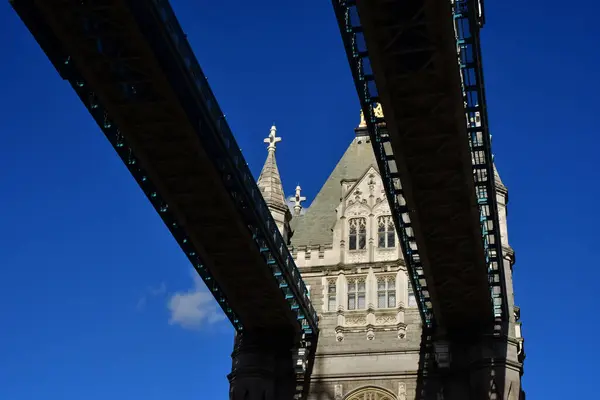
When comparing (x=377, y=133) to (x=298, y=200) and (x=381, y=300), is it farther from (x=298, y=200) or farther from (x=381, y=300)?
(x=298, y=200)

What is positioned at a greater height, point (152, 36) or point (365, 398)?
point (152, 36)

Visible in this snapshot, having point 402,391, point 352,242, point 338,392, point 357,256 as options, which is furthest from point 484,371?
point 352,242

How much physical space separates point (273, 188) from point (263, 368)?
11.6 m

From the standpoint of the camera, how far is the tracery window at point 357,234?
154 feet

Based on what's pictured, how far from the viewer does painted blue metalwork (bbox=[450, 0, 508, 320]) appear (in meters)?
25.8

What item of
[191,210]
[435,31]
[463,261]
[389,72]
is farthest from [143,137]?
[463,261]

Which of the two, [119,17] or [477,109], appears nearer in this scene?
[119,17]

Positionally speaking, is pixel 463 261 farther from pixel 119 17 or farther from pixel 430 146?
pixel 119 17

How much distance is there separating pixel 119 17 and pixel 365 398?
23204mm

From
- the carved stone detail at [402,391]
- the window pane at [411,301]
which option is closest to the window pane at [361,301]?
the window pane at [411,301]

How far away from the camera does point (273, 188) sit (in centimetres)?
4972

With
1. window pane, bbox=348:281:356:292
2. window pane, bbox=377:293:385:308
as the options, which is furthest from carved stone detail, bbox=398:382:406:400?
window pane, bbox=348:281:356:292

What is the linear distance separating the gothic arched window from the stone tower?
0.04 m

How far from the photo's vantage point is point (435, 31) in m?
24.9
